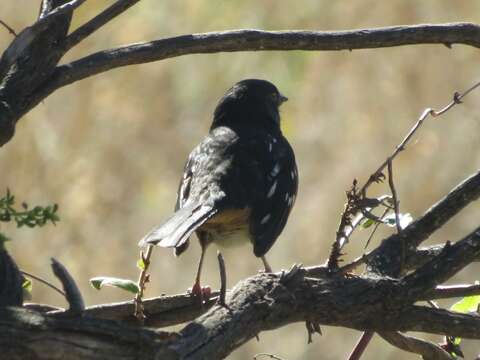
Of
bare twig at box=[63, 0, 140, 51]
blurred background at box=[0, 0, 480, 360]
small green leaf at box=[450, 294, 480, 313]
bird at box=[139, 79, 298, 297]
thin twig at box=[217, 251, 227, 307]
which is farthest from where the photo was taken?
blurred background at box=[0, 0, 480, 360]

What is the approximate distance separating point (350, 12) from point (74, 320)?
28.5ft

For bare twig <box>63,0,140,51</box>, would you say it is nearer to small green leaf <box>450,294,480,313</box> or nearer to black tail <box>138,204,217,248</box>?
black tail <box>138,204,217,248</box>

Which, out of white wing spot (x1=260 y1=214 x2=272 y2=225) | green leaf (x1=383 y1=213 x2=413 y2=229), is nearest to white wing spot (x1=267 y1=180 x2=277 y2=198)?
white wing spot (x1=260 y1=214 x2=272 y2=225)

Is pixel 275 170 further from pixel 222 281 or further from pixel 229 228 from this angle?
pixel 222 281

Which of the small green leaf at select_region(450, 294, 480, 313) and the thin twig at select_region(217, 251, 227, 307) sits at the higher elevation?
the small green leaf at select_region(450, 294, 480, 313)

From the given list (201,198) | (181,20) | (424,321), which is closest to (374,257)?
(424,321)

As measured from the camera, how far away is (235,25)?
1007 centimetres

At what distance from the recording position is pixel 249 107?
605cm

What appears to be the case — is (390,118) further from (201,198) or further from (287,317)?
(287,317)

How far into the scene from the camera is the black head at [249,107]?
6.01m

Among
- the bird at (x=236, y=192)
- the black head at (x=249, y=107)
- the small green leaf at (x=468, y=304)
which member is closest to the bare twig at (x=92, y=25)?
the bird at (x=236, y=192)

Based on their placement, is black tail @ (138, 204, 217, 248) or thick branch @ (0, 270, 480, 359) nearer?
thick branch @ (0, 270, 480, 359)

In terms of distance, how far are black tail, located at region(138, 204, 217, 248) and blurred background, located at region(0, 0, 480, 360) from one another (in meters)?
4.71

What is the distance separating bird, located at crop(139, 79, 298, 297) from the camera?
15.3ft
